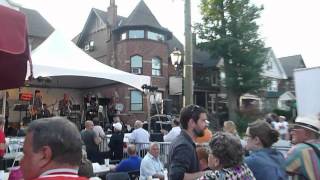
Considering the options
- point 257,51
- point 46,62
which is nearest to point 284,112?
point 257,51

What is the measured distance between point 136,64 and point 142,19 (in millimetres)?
3779

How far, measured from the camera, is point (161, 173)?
7754 millimetres

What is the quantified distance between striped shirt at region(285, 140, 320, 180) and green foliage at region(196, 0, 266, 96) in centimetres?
2952

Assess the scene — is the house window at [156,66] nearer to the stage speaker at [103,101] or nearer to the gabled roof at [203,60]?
the gabled roof at [203,60]

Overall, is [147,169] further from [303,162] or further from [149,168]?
[303,162]

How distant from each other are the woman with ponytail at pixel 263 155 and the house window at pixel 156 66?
97.1 feet

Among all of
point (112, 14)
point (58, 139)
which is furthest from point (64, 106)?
point (112, 14)

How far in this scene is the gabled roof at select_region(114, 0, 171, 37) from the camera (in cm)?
3253

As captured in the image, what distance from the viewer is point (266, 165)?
3.57 m

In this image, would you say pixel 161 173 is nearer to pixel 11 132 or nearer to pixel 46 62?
pixel 46 62

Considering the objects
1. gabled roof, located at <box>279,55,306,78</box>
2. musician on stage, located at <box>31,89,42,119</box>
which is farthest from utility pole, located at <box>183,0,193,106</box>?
gabled roof, located at <box>279,55,306,78</box>

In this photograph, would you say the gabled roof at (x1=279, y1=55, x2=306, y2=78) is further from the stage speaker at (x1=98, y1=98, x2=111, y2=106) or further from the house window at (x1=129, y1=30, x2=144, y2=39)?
the stage speaker at (x1=98, y1=98, x2=111, y2=106)

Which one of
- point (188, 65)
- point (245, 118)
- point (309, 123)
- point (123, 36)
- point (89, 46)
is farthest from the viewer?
point (89, 46)

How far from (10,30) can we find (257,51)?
31.5 m
